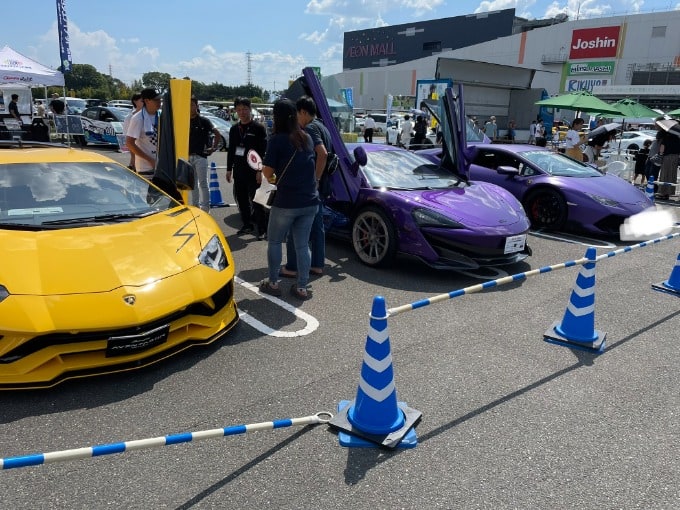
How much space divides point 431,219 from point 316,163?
1.36 meters

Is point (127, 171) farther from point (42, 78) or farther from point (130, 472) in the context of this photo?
point (42, 78)

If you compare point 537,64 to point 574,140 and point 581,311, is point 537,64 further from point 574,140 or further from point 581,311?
point 581,311

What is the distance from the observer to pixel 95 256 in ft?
10.6

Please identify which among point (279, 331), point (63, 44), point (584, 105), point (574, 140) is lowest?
point (279, 331)

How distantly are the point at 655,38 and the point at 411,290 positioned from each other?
55746 mm

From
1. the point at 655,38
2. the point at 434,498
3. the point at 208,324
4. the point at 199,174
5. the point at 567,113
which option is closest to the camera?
the point at 434,498

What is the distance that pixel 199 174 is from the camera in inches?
265

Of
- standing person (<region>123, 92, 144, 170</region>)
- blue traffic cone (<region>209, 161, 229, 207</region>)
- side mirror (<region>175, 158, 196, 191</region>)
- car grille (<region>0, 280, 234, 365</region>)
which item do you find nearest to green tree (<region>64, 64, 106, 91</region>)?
blue traffic cone (<region>209, 161, 229, 207</region>)

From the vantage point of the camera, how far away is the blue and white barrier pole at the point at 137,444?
183 cm

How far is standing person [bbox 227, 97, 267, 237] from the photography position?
618 cm

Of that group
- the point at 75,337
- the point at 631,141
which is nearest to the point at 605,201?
the point at 75,337

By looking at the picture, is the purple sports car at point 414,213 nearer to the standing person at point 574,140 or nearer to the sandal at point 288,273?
the sandal at point 288,273

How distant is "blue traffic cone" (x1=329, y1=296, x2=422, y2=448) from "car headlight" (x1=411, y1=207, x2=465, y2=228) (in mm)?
2634

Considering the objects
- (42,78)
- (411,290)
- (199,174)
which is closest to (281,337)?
(411,290)
